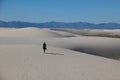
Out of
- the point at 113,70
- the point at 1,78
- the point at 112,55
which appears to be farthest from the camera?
the point at 112,55

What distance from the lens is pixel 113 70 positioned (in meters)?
14.8

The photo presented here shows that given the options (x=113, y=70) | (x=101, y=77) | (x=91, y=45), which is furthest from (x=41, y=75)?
(x=91, y=45)

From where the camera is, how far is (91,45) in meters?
31.3

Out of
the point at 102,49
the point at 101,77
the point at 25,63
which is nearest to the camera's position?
the point at 101,77

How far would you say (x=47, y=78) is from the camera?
12.0 metres

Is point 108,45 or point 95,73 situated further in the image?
point 108,45

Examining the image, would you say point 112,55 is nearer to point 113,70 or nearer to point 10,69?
point 113,70

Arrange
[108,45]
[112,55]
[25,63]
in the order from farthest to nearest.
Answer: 1. [108,45]
2. [112,55]
3. [25,63]

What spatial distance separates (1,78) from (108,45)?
849 inches

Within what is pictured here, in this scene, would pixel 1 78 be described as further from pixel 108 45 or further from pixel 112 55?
pixel 108 45

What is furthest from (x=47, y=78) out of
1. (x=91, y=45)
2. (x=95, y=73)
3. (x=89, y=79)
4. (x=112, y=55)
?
(x=91, y=45)

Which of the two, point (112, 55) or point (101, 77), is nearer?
point (101, 77)

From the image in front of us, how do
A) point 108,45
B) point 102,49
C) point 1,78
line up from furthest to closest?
point 108,45 < point 102,49 < point 1,78

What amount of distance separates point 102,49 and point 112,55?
201cm
